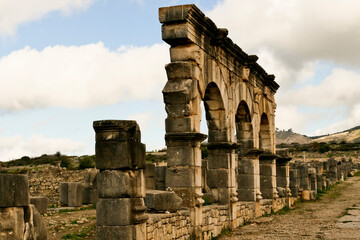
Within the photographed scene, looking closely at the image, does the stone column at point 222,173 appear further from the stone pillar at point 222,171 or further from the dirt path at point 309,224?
the dirt path at point 309,224

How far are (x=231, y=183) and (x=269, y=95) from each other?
8071mm

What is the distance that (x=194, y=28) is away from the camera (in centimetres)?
1262

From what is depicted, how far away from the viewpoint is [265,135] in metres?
22.3

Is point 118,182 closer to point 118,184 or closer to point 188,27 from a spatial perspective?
point 118,184

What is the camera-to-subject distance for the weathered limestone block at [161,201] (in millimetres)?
10508

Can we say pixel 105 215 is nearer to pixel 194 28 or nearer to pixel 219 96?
pixel 194 28

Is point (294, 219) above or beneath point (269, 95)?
beneath

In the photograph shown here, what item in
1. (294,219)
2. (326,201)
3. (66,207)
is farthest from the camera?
(326,201)

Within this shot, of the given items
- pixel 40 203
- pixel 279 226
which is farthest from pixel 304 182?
pixel 40 203

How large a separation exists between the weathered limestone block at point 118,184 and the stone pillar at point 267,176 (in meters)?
12.9

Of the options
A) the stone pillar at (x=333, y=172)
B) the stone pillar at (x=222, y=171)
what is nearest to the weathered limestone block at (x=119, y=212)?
the stone pillar at (x=222, y=171)

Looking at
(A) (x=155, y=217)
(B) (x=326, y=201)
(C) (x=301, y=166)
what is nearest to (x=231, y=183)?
(A) (x=155, y=217)

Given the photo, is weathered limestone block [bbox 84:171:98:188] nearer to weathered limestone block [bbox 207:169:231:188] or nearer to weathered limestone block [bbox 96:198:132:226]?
weathered limestone block [bbox 207:169:231:188]

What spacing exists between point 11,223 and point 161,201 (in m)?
5.24
